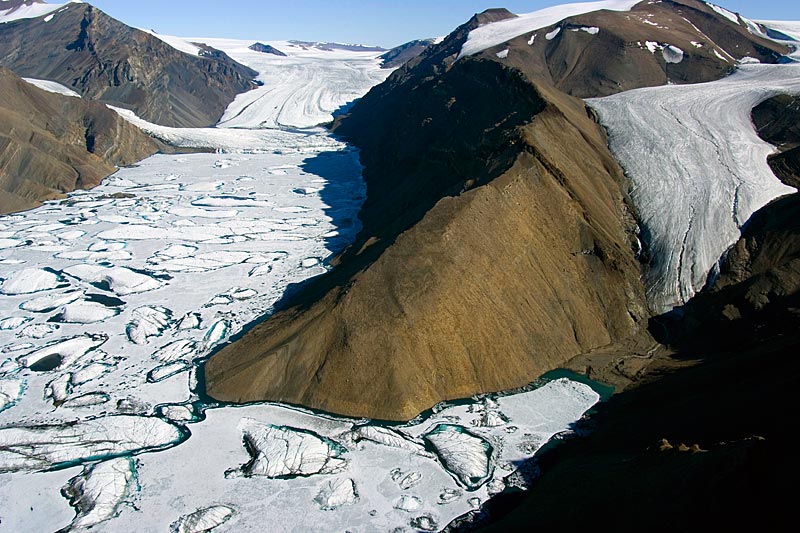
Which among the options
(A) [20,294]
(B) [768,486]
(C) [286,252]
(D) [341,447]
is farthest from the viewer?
(C) [286,252]

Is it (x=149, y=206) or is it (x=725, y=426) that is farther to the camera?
(x=149, y=206)

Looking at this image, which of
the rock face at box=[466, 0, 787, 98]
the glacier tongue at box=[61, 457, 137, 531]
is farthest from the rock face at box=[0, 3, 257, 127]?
the glacier tongue at box=[61, 457, 137, 531]

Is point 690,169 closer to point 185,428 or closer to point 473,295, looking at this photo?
point 473,295

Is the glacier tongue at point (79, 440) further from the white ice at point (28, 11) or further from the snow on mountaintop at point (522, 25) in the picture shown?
the white ice at point (28, 11)

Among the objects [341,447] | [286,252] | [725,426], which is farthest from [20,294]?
[725,426]

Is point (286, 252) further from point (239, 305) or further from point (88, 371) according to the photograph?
point (88, 371)
